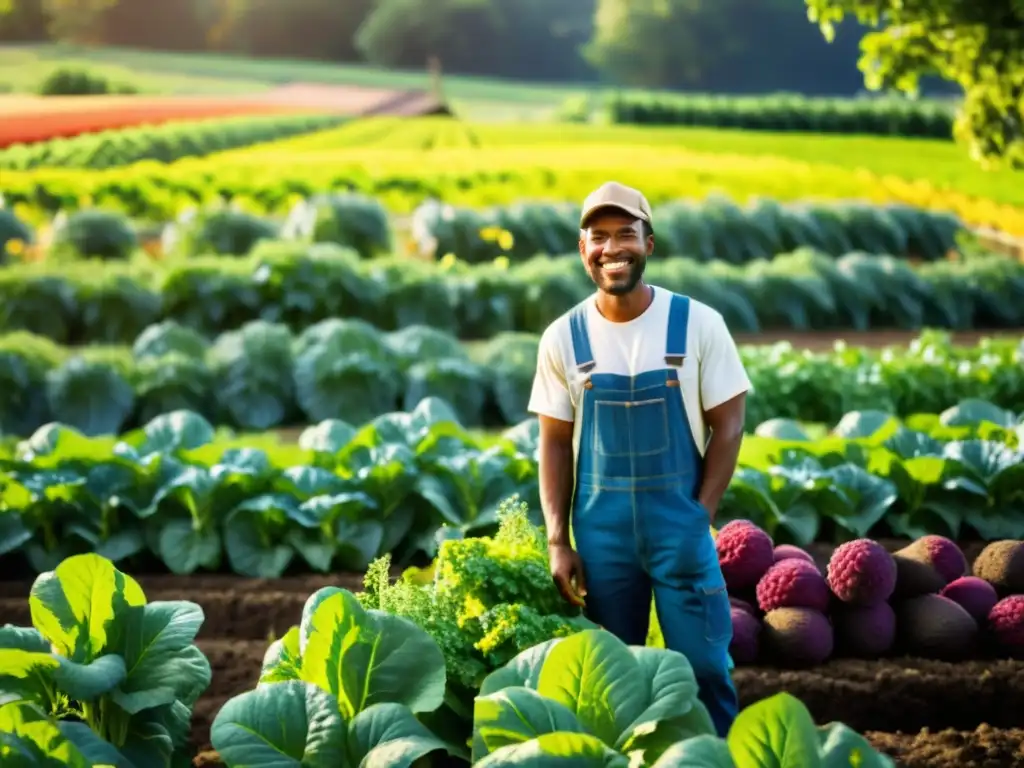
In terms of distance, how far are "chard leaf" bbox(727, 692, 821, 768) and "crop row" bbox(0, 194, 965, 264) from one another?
875 centimetres

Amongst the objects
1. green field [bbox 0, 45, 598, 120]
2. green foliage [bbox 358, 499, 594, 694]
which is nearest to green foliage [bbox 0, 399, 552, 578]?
green foliage [bbox 358, 499, 594, 694]

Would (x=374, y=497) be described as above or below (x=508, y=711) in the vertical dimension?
below

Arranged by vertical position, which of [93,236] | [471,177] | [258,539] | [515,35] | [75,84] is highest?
[515,35]

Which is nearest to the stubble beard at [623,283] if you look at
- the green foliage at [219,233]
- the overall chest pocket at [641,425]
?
the overall chest pocket at [641,425]

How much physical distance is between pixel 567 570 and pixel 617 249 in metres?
0.65

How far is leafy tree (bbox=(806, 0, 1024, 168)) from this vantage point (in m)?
5.88

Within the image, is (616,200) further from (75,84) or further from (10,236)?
(10,236)

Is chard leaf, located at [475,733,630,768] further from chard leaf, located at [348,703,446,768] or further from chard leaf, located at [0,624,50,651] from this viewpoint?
chard leaf, located at [0,624,50,651]

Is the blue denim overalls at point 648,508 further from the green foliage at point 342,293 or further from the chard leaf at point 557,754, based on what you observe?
the green foliage at point 342,293

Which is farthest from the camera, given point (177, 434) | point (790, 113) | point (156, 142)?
point (790, 113)

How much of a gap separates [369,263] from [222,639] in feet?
18.4

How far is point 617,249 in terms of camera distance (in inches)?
102

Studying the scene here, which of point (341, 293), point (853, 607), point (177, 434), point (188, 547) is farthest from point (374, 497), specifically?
point (341, 293)

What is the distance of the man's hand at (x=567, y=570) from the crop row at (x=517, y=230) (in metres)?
8.13
